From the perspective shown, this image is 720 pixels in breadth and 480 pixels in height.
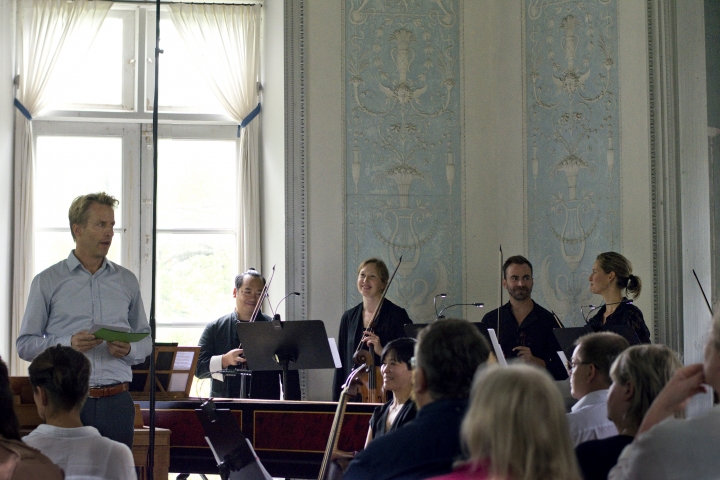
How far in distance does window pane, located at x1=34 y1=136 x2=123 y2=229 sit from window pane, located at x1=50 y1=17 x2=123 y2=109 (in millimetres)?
304

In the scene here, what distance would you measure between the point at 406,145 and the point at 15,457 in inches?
165

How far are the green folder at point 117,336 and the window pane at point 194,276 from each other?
3457mm

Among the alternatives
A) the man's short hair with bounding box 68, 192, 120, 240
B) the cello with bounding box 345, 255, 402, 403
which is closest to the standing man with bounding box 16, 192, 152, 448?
the man's short hair with bounding box 68, 192, 120, 240

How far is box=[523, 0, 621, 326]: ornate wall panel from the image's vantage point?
5.21 m

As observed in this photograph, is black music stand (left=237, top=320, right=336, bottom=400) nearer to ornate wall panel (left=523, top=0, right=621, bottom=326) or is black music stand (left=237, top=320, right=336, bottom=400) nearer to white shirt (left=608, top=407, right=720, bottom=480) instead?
ornate wall panel (left=523, top=0, right=621, bottom=326)

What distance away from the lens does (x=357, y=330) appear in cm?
498

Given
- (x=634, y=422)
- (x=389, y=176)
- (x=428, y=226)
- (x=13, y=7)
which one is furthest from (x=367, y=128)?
(x=634, y=422)

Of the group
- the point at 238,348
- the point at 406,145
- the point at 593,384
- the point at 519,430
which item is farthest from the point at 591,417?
the point at 406,145

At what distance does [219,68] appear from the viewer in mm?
6527

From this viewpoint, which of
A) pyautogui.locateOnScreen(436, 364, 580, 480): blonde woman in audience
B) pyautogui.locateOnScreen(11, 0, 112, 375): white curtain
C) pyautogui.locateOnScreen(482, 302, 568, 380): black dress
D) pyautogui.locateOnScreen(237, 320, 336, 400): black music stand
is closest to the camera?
pyautogui.locateOnScreen(436, 364, 580, 480): blonde woman in audience

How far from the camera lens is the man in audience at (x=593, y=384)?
8.36ft

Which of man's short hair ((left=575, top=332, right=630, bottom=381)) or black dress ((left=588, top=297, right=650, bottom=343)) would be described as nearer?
man's short hair ((left=575, top=332, right=630, bottom=381))

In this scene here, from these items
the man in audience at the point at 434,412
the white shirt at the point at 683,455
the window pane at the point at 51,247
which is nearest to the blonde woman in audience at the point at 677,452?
the white shirt at the point at 683,455

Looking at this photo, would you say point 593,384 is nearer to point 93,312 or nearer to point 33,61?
point 93,312
